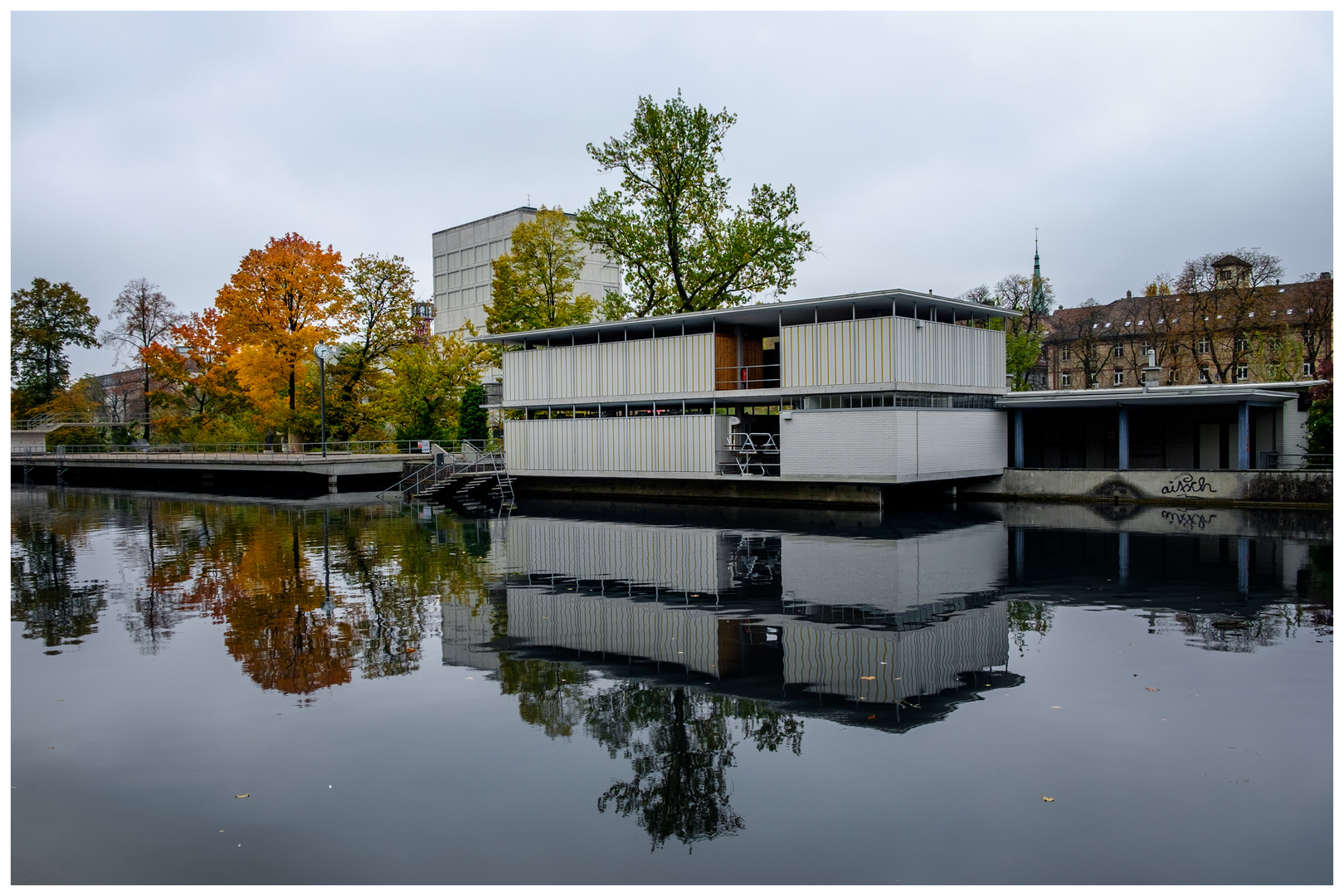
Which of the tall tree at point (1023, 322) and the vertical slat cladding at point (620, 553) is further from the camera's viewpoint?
the tall tree at point (1023, 322)

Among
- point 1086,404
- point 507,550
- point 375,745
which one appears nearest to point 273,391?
point 507,550

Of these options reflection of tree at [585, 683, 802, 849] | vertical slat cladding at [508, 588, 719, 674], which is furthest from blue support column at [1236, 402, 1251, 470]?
reflection of tree at [585, 683, 802, 849]

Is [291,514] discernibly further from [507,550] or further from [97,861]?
[97,861]

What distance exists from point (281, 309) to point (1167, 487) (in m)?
38.3

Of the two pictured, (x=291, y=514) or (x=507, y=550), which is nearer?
(x=507, y=550)

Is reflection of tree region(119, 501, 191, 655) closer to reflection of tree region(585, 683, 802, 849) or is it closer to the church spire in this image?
reflection of tree region(585, 683, 802, 849)

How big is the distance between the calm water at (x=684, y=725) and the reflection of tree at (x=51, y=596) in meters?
0.15

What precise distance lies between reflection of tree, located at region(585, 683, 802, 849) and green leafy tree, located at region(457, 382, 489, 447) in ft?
130

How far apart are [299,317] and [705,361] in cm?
2353

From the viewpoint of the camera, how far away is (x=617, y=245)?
41.0 metres

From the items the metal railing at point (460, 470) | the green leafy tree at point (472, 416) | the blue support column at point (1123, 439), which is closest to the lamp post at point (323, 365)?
the metal railing at point (460, 470)

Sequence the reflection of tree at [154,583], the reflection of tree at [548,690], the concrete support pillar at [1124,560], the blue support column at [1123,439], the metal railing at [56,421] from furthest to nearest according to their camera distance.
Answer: the metal railing at [56,421], the blue support column at [1123,439], the concrete support pillar at [1124,560], the reflection of tree at [154,583], the reflection of tree at [548,690]

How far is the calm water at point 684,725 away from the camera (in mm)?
6164

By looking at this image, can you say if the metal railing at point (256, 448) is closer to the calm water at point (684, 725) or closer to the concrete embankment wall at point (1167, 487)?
the concrete embankment wall at point (1167, 487)
